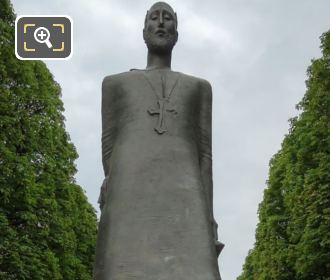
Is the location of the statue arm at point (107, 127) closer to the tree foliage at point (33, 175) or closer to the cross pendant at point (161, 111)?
the cross pendant at point (161, 111)

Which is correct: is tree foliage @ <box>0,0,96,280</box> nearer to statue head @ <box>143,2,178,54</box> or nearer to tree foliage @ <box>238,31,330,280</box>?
tree foliage @ <box>238,31,330,280</box>

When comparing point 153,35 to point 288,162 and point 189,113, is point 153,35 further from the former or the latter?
point 288,162

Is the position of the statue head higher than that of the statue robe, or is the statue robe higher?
the statue head

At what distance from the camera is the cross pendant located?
9.69 m

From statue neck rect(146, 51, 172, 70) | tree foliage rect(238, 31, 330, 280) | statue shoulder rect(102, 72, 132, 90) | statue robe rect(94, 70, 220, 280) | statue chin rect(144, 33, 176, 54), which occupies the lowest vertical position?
statue robe rect(94, 70, 220, 280)

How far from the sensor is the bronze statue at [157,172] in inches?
362

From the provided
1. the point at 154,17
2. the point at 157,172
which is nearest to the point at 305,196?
the point at 154,17

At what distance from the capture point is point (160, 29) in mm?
10164

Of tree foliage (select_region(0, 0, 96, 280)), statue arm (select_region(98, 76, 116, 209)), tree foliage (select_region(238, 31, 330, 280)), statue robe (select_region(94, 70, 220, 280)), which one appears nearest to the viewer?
statue robe (select_region(94, 70, 220, 280))

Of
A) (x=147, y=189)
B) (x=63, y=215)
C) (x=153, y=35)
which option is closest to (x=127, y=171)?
(x=147, y=189)

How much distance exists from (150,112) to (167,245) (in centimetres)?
154

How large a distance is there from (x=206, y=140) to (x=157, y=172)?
882 millimetres

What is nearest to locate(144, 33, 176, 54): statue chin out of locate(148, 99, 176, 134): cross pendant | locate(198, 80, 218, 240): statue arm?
locate(198, 80, 218, 240): statue arm

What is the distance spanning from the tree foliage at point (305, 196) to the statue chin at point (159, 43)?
24.1m
